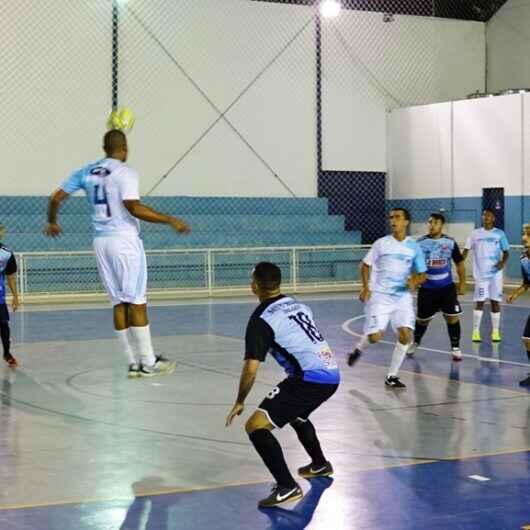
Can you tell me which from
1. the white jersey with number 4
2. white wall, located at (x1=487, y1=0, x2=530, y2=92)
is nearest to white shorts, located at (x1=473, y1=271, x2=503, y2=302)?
the white jersey with number 4

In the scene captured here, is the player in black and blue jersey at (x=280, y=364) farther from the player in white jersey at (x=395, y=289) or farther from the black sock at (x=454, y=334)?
the black sock at (x=454, y=334)

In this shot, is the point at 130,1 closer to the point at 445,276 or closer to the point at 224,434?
the point at 445,276

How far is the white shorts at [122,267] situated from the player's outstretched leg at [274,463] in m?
2.77

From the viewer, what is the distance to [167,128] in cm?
2738

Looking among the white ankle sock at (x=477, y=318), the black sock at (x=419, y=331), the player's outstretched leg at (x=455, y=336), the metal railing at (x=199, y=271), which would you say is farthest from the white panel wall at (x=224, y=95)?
the player's outstretched leg at (x=455, y=336)

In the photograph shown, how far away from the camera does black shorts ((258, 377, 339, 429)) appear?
22.0 ft

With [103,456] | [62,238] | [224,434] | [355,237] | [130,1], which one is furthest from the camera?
[355,237]

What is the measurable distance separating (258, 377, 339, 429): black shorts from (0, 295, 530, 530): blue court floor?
515 mm

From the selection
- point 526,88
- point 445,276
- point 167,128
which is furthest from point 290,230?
point 445,276

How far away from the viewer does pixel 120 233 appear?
892 cm

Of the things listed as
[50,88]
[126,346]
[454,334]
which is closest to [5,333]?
[126,346]

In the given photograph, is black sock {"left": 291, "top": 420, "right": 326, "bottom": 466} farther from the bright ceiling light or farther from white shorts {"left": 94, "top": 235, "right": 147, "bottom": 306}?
the bright ceiling light

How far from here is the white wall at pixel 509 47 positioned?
2986 centimetres

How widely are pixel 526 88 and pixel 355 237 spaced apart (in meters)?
6.81
